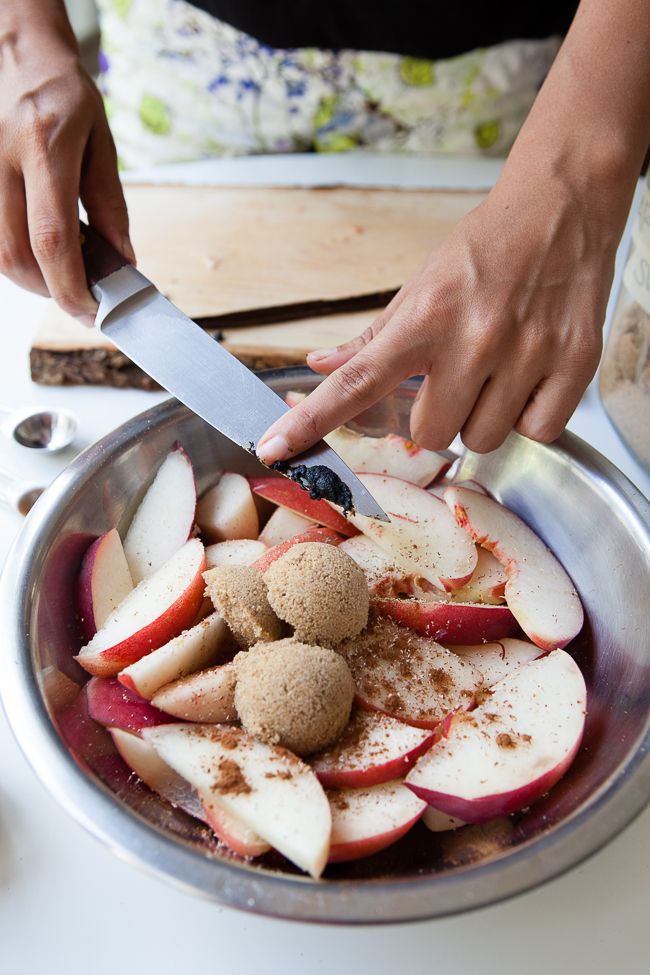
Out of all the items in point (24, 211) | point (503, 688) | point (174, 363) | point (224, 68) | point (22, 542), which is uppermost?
point (224, 68)

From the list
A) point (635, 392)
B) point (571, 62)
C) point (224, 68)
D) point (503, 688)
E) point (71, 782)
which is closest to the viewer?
point (71, 782)

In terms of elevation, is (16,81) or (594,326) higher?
(16,81)

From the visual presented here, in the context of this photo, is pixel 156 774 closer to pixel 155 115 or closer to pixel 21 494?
pixel 21 494

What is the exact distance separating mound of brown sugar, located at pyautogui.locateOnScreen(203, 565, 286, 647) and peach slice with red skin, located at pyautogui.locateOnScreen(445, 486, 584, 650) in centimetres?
32

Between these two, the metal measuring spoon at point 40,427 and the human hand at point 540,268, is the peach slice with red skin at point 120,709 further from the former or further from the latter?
the metal measuring spoon at point 40,427

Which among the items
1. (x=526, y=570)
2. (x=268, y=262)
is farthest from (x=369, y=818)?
(x=268, y=262)

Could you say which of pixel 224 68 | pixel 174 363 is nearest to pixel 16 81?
pixel 174 363

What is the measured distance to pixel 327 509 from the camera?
39.0 inches

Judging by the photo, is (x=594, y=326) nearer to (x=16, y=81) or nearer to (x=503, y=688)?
(x=503, y=688)

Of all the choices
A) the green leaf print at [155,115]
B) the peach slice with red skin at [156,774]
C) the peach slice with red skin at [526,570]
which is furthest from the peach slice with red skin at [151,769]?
the green leaf print at [155,115]

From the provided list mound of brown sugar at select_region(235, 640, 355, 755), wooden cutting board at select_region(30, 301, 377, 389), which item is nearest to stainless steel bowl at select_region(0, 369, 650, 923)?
mound of brown sugar at select_region(235, 640, 355, 755)

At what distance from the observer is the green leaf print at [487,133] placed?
6.32 ft

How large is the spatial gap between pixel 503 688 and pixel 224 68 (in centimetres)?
180

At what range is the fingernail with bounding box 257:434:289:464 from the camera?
776 mm
